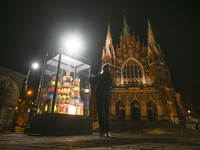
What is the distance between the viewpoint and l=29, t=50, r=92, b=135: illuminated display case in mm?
4039

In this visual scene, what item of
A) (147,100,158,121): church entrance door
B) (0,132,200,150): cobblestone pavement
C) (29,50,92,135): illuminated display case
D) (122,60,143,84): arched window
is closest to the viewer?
(0,132,200,150): cobblestone pavement

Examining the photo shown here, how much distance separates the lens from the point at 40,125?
401 cm

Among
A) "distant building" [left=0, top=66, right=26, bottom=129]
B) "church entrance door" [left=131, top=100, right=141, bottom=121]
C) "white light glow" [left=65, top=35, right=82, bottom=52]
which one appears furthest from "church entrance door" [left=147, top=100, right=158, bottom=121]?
"white light glow" [left=65, top=35, right=82, bottom=52]

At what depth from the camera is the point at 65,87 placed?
16.8 feet

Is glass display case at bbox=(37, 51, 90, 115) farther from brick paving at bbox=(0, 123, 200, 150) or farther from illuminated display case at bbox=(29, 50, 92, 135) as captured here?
brick paving at bbox=(0, 123, 200, 150)

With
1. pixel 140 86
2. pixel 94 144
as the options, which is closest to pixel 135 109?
pixel 140 86

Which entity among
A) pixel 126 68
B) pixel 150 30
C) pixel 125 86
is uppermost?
pixel 150 30

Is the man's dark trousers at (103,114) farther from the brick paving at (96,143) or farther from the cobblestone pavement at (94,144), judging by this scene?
the cobblestone pavement at (94,144)

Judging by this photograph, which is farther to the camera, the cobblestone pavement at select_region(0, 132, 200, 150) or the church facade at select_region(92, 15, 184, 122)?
the church facade at select_region(92, 15, 184, 122)

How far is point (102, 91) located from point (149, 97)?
21348mm

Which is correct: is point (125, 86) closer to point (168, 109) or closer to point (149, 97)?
point (149, 97)

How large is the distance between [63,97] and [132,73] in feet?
81.3

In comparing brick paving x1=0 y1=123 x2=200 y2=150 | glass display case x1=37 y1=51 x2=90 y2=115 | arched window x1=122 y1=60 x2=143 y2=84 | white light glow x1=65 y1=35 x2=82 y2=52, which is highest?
arched window x1=122 y1=60 x2=143 y2=84

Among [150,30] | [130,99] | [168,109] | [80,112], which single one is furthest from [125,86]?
[80,112]
